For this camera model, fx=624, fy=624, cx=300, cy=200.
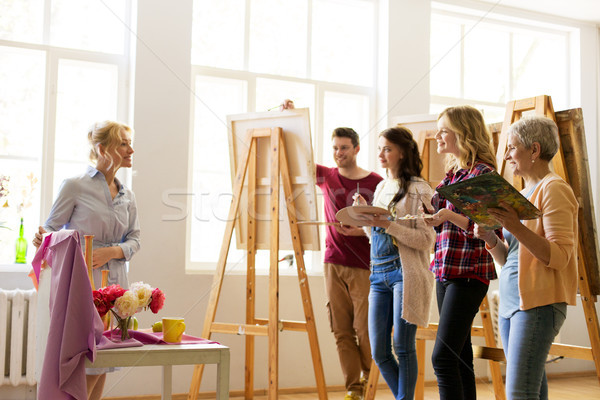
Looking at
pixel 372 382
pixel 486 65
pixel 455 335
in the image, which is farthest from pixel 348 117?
pixel 455 335

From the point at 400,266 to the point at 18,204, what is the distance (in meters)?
2.31

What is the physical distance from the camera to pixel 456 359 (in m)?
2.12

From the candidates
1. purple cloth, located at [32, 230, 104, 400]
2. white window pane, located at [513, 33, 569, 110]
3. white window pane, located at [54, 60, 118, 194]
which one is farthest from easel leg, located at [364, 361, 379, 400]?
white window pane, located at [513, 33, 569, 110]

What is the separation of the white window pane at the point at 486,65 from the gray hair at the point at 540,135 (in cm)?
322

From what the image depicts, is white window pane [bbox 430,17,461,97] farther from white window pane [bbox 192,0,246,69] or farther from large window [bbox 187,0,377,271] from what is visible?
white window pane [bbox 192,0,246,69]

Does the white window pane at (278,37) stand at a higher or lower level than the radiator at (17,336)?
higher

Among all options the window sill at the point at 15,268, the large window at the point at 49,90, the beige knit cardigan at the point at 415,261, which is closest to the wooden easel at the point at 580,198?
the beige knit cardigan at the point at 415,261

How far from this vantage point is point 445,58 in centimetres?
498

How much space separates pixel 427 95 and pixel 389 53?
0.42 meters

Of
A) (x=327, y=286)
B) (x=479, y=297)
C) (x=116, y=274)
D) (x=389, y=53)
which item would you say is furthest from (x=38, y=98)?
(x=479, y=297)

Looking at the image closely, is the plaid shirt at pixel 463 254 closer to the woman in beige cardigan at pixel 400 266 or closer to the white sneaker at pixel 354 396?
the woman in beige cardigan at pixel 400 266

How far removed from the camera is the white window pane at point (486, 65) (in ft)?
16.6

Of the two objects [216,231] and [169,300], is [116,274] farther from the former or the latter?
[216,231]

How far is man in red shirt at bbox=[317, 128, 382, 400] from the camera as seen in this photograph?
331cm
